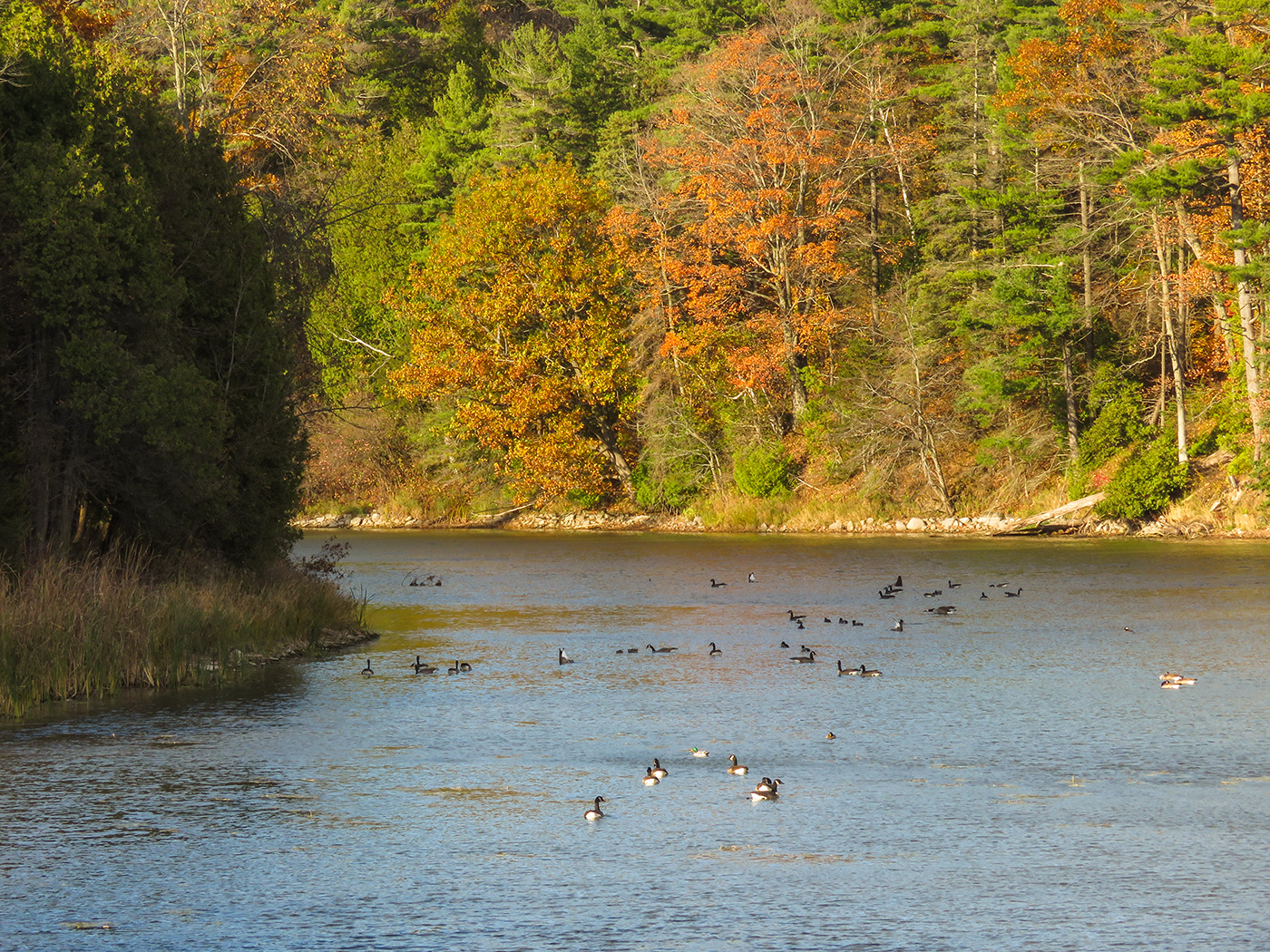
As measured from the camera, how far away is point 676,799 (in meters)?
14.2

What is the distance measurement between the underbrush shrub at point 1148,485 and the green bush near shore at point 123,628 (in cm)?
3294

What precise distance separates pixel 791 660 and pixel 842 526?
34668mm

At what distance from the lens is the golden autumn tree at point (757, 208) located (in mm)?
58875

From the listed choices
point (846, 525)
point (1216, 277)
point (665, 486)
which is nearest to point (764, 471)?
point (846, 525)

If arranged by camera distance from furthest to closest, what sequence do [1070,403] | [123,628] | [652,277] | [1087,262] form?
[652,277] < [1070,403] < [1087,262] < [123,628]

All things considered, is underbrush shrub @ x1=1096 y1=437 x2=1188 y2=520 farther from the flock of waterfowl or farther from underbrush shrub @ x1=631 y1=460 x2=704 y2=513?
underbrush shrub @ x1=631 y1=460 x2=704 y2=513

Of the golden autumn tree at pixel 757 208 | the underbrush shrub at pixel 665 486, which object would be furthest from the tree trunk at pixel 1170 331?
the underbrush shrub at pixel 665 486

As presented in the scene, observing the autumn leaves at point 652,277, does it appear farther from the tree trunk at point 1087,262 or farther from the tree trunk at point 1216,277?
the tree trunk at point 1216,277

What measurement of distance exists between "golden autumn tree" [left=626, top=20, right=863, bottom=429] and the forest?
21cm

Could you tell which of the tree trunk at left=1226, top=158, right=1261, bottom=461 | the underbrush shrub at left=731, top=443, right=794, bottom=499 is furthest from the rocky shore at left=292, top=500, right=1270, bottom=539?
the tree trunk at left=1226, top=158, right=1261, bottom=461

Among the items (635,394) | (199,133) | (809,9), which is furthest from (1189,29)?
(199,133)

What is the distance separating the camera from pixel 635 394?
2549 inches

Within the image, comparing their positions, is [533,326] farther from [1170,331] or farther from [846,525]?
[1170,331]

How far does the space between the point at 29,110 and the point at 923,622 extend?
18.3 m
